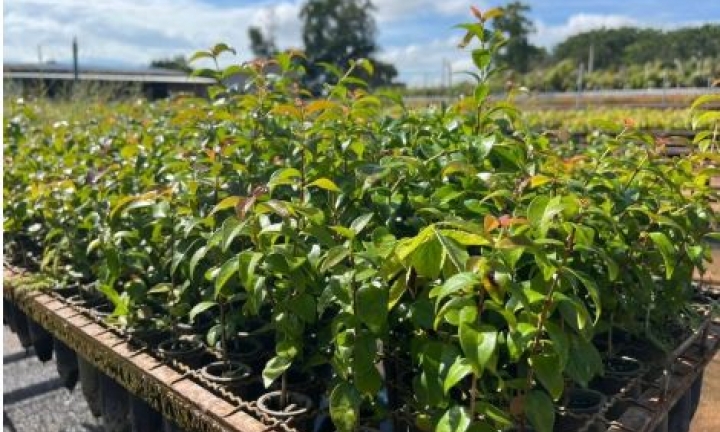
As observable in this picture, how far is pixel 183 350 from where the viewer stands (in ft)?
5.01

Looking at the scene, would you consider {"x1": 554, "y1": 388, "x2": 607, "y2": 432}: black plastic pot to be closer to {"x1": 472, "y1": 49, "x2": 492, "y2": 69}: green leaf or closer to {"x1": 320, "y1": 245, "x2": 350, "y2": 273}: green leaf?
{"x1": 320, "y1": 245, "x2": 350, "y2": 273}: green leaf

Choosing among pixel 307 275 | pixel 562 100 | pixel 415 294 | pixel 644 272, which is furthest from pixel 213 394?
pixel 562 100

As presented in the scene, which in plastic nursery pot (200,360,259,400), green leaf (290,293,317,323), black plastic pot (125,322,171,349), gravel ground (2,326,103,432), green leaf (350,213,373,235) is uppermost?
green leaf (350,213,373,235)

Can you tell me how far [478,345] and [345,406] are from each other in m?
0.28

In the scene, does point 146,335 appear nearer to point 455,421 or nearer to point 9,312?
point 455,421

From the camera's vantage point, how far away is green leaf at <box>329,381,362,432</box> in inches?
42.9

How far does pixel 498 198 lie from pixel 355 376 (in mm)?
431

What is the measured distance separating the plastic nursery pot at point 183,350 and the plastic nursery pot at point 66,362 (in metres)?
0.64

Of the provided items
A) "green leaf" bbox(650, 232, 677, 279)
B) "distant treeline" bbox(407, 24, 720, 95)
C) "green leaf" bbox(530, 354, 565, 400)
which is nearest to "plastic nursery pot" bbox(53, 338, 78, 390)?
"green leaf" bbox(530, 354, 565, 400)

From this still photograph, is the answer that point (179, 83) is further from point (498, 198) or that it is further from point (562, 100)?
point (498, 198)

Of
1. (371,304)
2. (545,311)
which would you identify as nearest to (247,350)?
(371,304)

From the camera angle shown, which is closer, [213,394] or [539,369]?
[539,369]

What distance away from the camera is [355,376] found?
3.61 ft

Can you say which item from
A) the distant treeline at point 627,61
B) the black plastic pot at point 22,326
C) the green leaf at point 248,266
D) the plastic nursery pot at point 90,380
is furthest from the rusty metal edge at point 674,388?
the distant treeline at point 627,61
